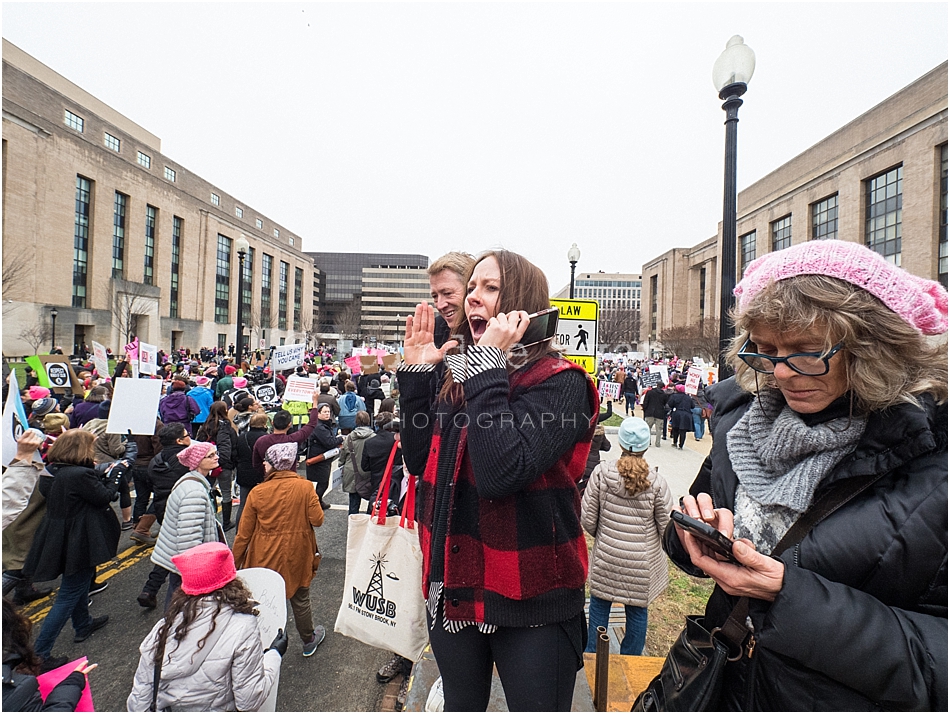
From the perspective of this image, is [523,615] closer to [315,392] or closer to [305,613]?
[305,613]

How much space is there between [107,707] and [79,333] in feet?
149

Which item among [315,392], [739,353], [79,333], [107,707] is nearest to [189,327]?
[79,333]

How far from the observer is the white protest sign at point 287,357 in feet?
43.9

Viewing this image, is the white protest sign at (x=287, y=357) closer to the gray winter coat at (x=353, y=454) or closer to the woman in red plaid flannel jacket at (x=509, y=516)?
the gray winter coat at (x=353, y=454)

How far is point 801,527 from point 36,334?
44277 mm

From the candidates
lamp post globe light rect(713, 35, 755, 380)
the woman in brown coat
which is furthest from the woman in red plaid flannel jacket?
lamp post globe light rect(713, 35, 755, 380)

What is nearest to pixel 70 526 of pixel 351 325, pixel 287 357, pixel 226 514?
pixel 226 514

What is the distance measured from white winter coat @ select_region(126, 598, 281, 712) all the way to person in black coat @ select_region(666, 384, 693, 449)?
40.0ft

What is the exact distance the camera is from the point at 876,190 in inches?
1284

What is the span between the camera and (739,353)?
1.49 metres

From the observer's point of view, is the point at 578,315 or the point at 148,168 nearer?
the point at 578,315

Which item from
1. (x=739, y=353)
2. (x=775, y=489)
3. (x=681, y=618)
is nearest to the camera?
(x=775, y=489)

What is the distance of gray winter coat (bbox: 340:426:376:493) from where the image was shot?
6.16m

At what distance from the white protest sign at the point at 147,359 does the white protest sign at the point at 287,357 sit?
3041 millimetres
